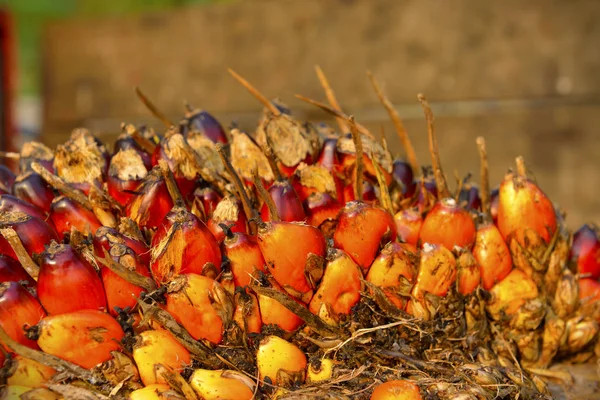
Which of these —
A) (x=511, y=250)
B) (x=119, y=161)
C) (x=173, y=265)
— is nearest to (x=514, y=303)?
(x=511, y=250)

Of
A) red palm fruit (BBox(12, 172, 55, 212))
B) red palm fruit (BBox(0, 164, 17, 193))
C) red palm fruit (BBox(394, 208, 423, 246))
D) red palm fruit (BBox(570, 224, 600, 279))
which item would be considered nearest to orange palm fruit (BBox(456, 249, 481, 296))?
red palm fruit (BBox(394, 208, 423, 246))

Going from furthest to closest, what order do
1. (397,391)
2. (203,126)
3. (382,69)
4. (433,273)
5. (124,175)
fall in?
1. (382,69)
2. (203,126)
3. (124,175)
4. (433,273)
5. (397,391)

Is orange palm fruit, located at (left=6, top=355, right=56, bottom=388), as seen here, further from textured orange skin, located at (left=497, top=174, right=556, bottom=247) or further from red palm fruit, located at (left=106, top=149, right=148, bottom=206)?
textured orange skin, located at (left=497, top=174, right=556, bottom=247)

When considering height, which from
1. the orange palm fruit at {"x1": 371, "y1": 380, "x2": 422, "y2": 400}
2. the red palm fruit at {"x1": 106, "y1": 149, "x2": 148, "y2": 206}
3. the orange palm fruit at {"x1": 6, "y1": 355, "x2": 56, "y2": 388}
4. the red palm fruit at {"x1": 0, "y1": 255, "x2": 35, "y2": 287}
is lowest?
the orange palm fruit at {"x1": 371, "y1": 380, "x2": 422, "y2": 400}

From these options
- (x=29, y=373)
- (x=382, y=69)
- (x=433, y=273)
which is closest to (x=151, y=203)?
(x=29, y=373)

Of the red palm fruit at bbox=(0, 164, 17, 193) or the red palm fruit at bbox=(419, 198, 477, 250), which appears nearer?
the red palm fruit at bbox=(419, 198, 477, 250)

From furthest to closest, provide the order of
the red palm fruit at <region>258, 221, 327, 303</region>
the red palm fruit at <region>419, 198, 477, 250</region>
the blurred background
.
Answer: the blurred background → the red palm fruit at <region>419, 198, 477, 250</region> → the red palm fruit at <region>258, 221, 327, 303</region>

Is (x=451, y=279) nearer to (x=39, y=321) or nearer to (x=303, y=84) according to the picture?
(x=39, y=321)

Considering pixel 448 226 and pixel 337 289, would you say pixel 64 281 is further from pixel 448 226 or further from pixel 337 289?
pixel 448 226
